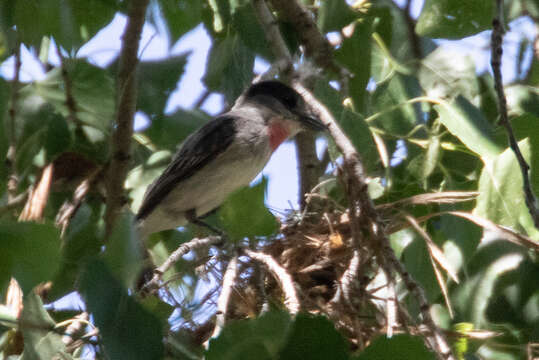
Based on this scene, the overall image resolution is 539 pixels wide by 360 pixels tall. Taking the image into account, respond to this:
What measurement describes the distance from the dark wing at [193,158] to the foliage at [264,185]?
0.31 m

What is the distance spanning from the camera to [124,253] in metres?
1.38

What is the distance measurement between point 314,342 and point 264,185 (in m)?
0.38

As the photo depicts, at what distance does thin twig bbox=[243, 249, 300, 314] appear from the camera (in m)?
1.60

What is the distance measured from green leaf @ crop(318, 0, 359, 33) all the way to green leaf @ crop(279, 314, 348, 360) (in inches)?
68.6

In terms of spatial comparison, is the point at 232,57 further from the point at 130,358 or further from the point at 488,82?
the point at 130,358

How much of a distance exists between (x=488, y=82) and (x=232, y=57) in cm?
106

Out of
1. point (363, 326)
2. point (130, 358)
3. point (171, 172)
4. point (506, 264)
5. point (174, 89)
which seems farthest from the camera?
point (171, 172)

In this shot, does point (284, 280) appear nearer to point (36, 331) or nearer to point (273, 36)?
point (36, 331)

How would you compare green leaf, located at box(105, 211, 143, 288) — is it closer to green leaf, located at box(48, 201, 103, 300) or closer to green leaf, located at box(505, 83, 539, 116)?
green leaf, located at box(48, 201, 103, 300)

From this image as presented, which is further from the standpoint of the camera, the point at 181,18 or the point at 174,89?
the point at 174,89

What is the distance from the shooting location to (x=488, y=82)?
10.1 ft

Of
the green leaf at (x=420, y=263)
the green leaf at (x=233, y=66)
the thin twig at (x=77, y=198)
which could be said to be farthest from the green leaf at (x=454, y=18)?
the thin twig at (x=77, y=198)

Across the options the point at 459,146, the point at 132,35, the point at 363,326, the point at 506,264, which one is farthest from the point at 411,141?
the point at 132,35

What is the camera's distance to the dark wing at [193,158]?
143 inches
